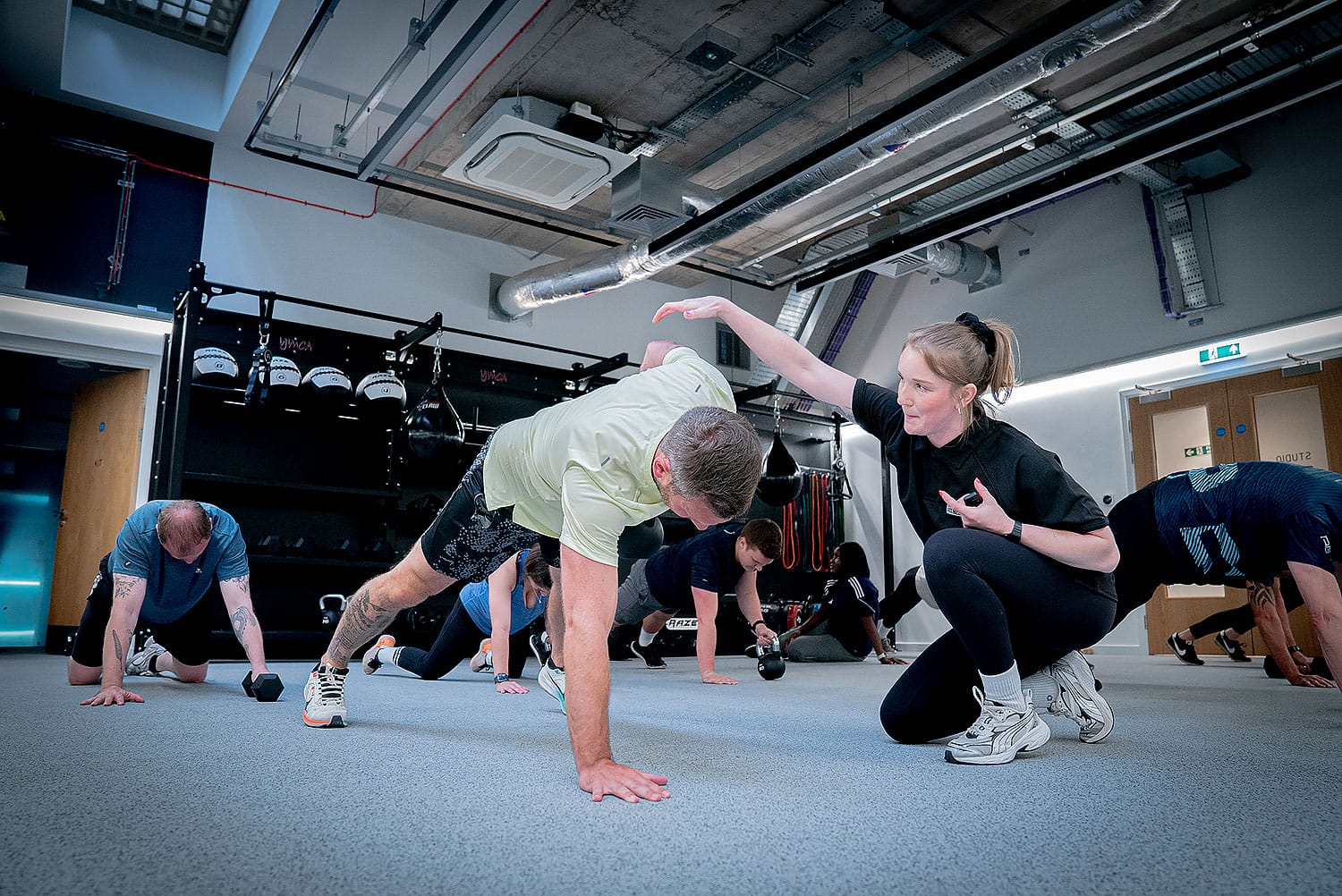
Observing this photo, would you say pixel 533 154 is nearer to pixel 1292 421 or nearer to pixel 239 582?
pixel 239 582

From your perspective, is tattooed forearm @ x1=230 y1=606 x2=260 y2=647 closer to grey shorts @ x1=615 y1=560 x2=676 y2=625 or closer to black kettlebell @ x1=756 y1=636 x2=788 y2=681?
grey shorts @ x1=615 y1=560 x2=676 y2=625

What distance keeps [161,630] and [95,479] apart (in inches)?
156

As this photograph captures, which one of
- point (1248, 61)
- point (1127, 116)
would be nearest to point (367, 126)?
point (1127, 116)

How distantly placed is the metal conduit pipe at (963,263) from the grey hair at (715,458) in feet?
20.3

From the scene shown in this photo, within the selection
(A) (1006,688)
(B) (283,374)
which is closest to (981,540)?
(A) (1006,688)

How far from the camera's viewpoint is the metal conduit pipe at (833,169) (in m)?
3.86

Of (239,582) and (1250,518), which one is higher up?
(1250,518)

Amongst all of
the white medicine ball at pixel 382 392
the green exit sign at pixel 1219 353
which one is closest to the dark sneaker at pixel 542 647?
the white medicine ball at pixel 382 392

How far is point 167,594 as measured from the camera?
3.16 metres

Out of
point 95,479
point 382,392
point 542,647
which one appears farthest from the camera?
→ point 95,479

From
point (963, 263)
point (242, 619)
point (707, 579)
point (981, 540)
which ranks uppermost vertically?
point (963, 263)

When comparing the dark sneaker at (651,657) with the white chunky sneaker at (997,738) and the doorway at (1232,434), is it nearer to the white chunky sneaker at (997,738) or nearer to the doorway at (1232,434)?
the white chunky sneaker at (997,738)

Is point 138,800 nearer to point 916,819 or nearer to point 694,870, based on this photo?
point 694,870

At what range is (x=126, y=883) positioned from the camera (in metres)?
0.93
